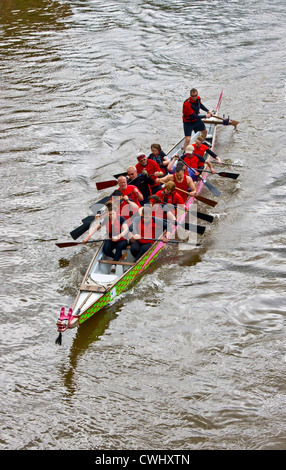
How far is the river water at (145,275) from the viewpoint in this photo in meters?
7.96

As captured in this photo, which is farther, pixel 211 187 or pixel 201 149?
pixel 201 149

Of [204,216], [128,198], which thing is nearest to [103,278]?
[128,198]

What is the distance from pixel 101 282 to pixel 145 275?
53.8 inches

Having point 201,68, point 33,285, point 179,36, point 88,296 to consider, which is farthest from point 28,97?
point 88,296

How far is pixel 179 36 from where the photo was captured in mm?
27062

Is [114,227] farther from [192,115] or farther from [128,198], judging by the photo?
[192,115]

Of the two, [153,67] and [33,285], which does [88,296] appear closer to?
[33,285]

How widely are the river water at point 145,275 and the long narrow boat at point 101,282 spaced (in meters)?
0.36

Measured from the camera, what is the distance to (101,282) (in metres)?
10.2

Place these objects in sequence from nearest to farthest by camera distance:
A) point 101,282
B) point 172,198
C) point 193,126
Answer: point 101,282, point 172,198, point 193,126

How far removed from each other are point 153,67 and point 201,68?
7.40ft

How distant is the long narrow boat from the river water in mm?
358

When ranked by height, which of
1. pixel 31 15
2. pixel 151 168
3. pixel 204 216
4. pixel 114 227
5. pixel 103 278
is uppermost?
pixel 31 15
